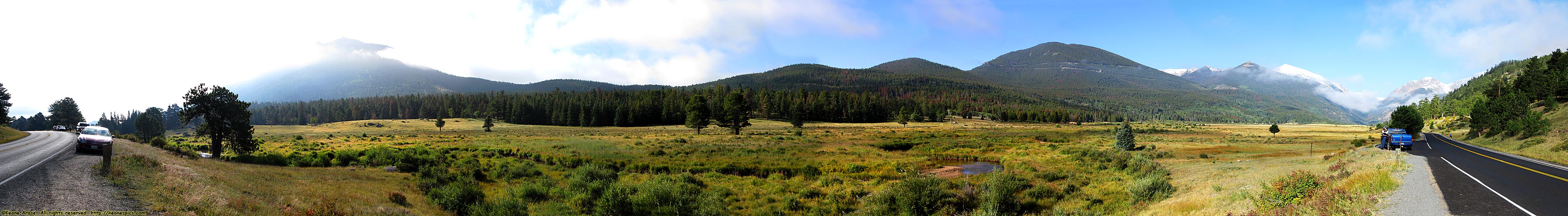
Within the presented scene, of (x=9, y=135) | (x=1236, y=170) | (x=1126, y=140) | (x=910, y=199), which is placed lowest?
(x=910, y=199)

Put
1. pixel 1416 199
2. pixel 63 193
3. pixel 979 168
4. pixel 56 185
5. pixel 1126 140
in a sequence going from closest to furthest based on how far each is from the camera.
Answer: pixel 63 193 < pixel 1416 199 < pixel 56 185 < pixel 979 168 < pixel 1126 140

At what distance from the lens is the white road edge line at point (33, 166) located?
1019 cm

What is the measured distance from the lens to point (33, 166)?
12.1 metres

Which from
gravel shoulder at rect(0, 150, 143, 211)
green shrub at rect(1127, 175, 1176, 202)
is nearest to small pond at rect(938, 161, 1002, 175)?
green shrub at rect(1127, 175, 1176, 202)

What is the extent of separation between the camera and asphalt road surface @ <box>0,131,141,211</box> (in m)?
8.80

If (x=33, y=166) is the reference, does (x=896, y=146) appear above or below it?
below

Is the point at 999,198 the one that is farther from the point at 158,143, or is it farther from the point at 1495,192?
the point at 158,143

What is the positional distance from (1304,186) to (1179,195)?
423 centimetres

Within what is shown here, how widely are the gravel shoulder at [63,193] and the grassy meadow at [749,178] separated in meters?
0.42

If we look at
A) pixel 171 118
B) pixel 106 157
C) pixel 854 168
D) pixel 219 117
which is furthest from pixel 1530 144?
pixel 171 118

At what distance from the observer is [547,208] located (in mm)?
16234

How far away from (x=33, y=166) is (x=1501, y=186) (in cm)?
3406

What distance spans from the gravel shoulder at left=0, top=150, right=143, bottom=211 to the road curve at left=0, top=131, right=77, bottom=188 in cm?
19

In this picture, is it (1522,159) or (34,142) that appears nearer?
(34,142)
